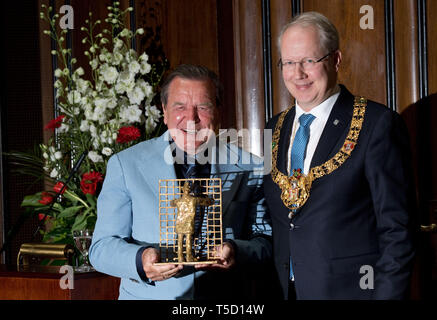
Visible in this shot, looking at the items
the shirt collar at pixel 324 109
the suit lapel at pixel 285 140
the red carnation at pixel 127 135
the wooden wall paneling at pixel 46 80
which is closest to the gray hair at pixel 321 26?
the shirt collar at pixel 324 109

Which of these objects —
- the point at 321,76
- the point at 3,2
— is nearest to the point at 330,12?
the point at 321,76

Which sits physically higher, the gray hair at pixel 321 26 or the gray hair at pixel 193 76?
the gray hair at pixel 321 26

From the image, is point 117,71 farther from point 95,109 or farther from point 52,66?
point 52,66

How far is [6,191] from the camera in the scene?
→ 3.28 m

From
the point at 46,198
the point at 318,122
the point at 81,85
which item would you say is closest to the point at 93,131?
the point at 81,85

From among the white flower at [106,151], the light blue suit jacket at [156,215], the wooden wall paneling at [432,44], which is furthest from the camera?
the white flower at [106,151]

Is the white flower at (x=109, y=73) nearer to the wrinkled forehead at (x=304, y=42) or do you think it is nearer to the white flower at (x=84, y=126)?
the white flower at (x=84, y=126)

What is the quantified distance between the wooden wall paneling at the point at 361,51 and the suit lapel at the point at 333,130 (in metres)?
0.88

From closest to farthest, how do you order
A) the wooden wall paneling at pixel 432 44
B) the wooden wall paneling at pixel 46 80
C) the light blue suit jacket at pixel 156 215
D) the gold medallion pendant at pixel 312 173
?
the gold medallion pendant at pixel 312 173 < the light blue suit jacket at pixel 156 215 < the wooden wall paneling at pixel 432 44 < the wooden wall paneling at pixel 46 80

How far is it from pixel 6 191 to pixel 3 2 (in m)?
1.11

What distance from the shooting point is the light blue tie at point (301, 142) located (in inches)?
68.9

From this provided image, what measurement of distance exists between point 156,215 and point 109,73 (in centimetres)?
114

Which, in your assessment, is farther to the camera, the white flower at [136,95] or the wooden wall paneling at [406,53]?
the white flower at [136,95]

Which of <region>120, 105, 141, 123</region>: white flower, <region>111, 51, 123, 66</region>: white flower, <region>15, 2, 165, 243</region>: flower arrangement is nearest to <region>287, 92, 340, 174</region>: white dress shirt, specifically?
<region>15, 2, 165, 243</region>: flower arrangement
